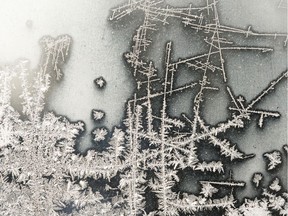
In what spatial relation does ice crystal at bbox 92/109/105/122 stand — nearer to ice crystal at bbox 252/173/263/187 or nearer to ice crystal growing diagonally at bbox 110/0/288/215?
ice crystal growing diagonally at bbox 110/0/288/215

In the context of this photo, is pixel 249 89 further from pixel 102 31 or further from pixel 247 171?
pixel 102 31

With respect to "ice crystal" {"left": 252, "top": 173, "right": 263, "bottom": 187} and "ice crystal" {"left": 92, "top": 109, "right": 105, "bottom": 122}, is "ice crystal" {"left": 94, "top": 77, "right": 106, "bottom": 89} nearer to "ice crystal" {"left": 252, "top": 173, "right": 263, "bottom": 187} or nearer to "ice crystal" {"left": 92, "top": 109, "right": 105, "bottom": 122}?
"ice crystal" {"left": 92, "top": 109, "right": 105, "bottom": 122}

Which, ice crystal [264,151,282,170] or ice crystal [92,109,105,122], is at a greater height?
ice crystal [92,109,105,122]

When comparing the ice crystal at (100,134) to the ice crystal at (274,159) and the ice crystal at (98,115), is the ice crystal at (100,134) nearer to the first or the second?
the ice crystal at (98,115)

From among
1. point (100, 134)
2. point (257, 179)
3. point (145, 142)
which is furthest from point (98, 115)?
point (257, 179)

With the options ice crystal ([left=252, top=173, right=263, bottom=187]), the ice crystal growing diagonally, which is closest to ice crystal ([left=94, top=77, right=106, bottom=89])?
the ice crystal growing diagonally

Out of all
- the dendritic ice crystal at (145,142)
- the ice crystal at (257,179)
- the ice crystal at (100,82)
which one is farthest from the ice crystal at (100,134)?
the ice crystal at (257,179)

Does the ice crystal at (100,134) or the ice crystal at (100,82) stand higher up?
the ice crystal at (100,82)

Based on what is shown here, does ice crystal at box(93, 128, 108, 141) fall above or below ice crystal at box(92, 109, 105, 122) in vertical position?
below

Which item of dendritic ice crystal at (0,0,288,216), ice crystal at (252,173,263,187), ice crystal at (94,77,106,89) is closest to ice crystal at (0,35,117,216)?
dendritic ice crystal at (0,0,288,216)
